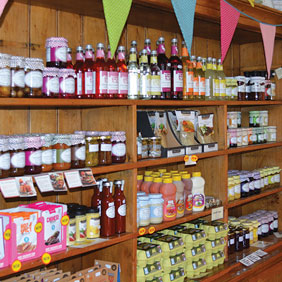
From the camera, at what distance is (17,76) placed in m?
1.84

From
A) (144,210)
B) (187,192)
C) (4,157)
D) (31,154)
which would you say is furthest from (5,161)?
(187,192)

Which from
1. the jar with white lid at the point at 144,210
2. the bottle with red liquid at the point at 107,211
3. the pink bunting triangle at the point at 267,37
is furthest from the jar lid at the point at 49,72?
the pink bunting triangle at the point at 267,37

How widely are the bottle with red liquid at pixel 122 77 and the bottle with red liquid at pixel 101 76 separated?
0.08 metres

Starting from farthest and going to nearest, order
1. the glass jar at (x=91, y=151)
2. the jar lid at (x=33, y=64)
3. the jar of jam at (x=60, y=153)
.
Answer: the glass jar at (x=91, y=151)
the jar of jam at (x=60, y=153)
the jar lid at (x=33, y=64)

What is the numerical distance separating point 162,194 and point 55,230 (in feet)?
2.45

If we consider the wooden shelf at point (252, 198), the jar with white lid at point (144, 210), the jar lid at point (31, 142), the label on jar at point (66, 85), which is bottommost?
the wooden shelf at point (252, 198)

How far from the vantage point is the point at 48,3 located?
228 cm

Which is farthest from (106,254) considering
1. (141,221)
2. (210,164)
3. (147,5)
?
(147,5)

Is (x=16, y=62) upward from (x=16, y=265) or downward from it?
upward

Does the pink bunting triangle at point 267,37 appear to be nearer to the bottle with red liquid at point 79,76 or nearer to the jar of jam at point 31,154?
the bottle with red liquid at point 79,76

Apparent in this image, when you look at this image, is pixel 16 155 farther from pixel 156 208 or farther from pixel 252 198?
pixel 252 198

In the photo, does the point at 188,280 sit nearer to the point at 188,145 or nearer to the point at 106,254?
the point at 106,254

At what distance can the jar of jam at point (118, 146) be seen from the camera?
2223 millimetres

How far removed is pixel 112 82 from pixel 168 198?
0.74m
